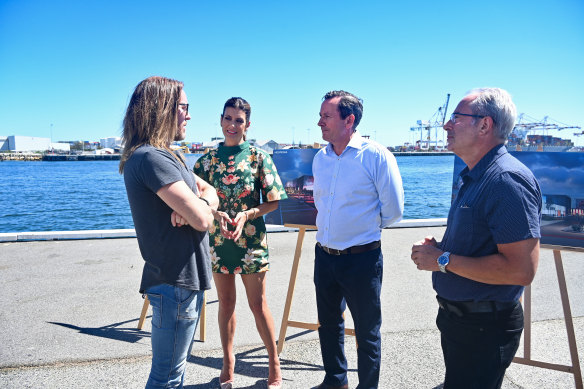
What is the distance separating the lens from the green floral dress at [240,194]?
8.92 ft

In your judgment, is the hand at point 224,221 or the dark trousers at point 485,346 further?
the hand at point 224,221

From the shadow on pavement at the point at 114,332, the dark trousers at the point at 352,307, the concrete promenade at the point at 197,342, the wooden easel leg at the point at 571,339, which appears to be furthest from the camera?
the shadow on pavement at the point at 114,332

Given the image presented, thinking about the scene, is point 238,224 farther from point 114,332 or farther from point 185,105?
point 114,332

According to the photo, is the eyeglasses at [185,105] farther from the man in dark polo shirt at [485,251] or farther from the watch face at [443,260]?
the watch face at [443,260]

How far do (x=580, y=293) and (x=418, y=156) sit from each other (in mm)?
126029

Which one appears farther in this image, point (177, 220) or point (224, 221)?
Answer: point (224, 221)

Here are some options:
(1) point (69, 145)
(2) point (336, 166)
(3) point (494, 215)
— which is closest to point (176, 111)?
(2) point (336, 166)

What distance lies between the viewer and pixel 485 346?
1.62 metres

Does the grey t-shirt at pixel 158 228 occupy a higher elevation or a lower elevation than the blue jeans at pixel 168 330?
higher

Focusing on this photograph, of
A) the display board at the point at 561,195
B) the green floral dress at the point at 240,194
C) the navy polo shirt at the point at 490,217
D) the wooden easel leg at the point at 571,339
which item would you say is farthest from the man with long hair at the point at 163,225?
the display board at the point at 561,195

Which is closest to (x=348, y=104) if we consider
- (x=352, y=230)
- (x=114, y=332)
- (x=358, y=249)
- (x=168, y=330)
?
(x=352, y=230)

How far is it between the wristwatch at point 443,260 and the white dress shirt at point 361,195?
2.65ft

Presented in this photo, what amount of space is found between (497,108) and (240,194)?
1.68m

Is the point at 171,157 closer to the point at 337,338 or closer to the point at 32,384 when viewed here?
the point at 337,338
